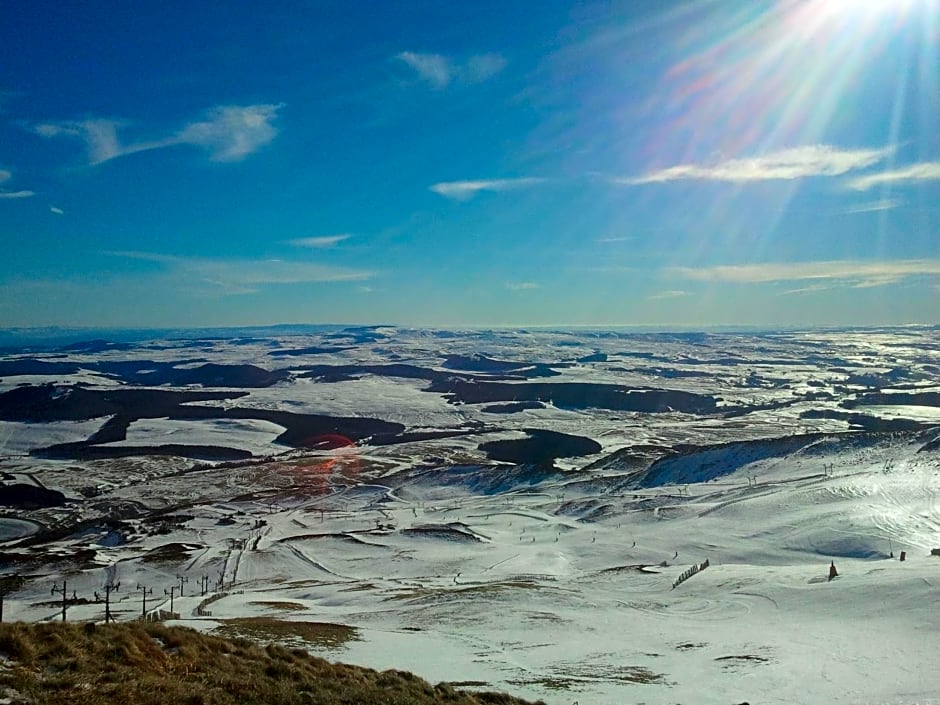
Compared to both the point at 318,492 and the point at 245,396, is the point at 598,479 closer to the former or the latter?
the point at 318,492

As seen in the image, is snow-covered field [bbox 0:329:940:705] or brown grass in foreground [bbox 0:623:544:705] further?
snow-covered field [bbox 0:329:940:705]

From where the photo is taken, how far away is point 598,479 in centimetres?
9100

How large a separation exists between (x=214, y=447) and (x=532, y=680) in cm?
11765

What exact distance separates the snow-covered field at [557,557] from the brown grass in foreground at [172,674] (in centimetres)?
443

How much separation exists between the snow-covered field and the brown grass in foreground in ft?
14.5

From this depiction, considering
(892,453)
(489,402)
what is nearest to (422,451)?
(489,402)

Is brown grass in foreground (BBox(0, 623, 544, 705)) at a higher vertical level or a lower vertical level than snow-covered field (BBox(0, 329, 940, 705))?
higher

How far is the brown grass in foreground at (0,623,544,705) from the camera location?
35.8ft

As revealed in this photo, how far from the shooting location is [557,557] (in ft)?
181

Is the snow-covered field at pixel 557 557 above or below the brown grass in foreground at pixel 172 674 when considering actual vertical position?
below

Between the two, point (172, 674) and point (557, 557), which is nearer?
point (172, 674)

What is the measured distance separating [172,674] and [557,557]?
150 ft

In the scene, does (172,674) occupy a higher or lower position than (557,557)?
higher

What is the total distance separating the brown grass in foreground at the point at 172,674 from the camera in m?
10.9
